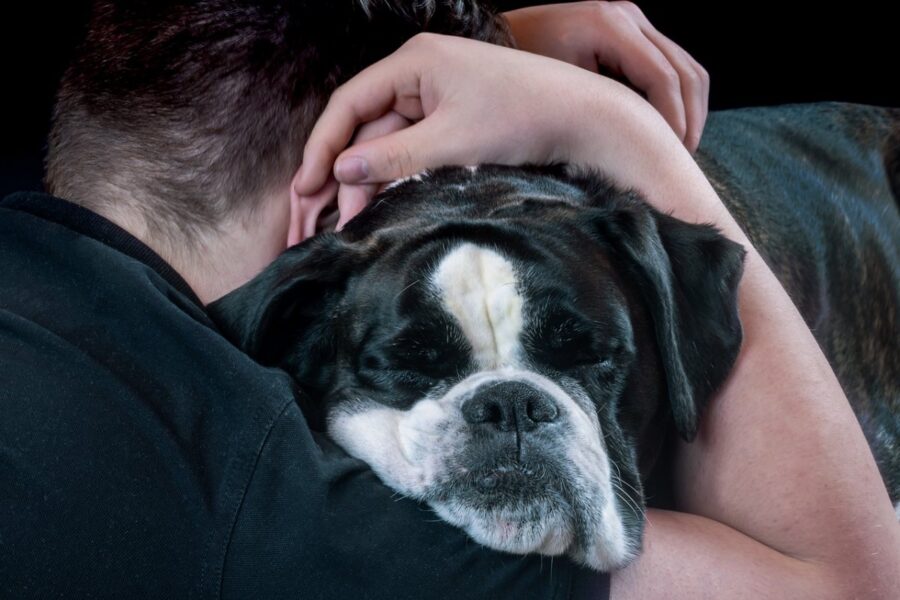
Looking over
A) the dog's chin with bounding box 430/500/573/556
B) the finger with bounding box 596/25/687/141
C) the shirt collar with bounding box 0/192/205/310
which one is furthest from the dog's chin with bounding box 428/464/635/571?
the finger with bounding box 596/25/687/141

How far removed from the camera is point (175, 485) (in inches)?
33.1

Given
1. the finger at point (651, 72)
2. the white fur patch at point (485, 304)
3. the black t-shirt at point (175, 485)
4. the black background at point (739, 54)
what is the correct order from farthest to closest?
the black background at point (739, 54) < the finger at point (651, 72) < the white fur patch at point (485, 304) < the black t-shirt at point (175, 485)

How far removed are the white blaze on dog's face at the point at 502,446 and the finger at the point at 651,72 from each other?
495 mm

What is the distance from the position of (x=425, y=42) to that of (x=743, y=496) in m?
0.58

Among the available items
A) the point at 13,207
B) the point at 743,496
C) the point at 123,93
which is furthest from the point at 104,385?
the point at 743,496

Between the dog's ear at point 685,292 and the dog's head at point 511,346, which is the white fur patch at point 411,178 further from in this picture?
the dog's ear at point 685,292

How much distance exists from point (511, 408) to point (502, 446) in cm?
3

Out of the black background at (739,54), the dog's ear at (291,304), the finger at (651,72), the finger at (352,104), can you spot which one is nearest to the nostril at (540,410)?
the dog's ear at (291,304)

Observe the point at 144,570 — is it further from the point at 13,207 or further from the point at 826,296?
the point at 826,296

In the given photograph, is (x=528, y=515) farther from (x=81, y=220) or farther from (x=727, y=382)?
(x=81, y=220)

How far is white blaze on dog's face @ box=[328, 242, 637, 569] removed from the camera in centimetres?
93

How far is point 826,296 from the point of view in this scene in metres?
1.79

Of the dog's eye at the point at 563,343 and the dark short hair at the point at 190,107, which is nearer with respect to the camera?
the dog's eye at the point at 563,343

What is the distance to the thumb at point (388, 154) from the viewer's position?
1186 millimetres
